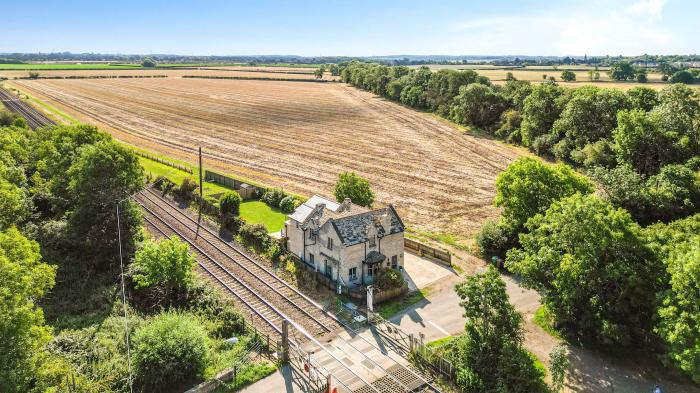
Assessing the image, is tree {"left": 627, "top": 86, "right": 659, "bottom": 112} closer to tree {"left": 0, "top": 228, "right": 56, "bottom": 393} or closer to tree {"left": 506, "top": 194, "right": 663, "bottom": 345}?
tree {"left": 506, "top": 194, "right": 663, "bottom": 345}

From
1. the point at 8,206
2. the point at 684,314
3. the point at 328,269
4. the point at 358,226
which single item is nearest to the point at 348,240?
the point at 358,226

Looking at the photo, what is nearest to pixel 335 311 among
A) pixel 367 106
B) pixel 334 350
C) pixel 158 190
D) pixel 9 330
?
pixel 334 350

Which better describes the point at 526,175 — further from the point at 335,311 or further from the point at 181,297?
the point at 181,297

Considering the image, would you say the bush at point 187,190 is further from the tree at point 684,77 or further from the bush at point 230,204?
the tree at point 684,77

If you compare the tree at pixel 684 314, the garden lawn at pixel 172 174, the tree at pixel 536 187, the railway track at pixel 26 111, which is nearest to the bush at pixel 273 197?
the garden lawn at pixel 172 174

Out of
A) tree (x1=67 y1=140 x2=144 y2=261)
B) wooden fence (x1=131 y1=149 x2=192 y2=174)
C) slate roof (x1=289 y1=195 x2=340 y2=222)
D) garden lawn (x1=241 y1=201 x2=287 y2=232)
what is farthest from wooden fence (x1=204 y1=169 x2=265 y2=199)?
slate roof (x1=289 y1=195 x2=340 y2=222)

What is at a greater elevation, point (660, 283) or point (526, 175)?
point (526, 175)
